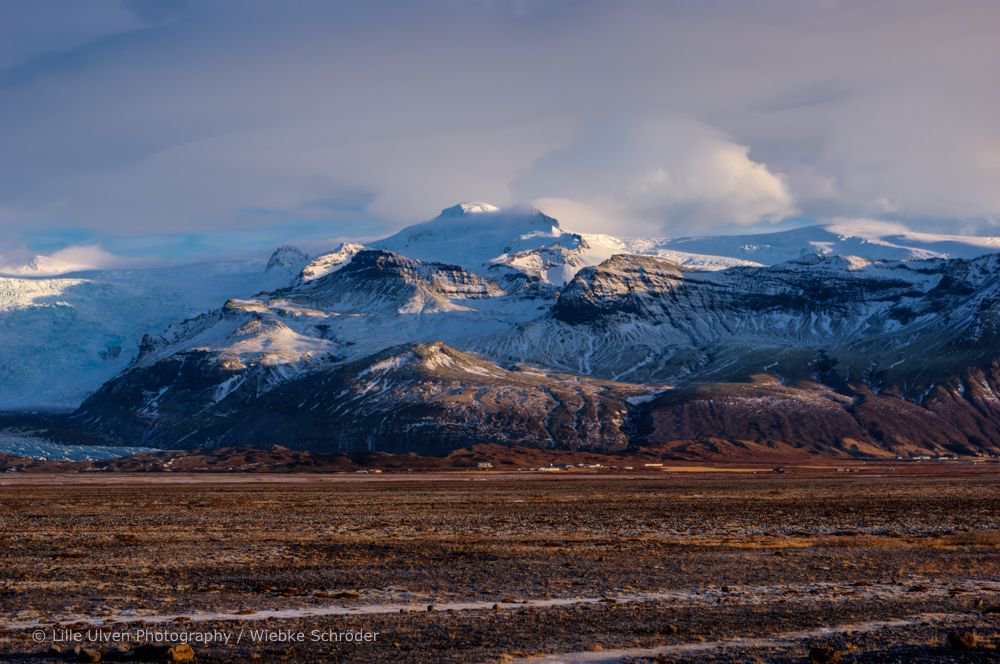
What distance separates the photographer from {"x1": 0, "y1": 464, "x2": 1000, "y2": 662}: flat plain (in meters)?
26.2

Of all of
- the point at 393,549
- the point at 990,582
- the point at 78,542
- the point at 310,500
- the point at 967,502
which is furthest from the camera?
the point at 310,500

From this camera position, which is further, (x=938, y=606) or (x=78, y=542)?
(x=78, y=542)

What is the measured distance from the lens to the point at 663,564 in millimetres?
41281

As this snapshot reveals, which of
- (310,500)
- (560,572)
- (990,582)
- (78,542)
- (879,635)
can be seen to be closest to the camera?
(879,635)

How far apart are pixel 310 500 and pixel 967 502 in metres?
51.1

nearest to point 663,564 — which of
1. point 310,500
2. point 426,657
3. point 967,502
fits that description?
point 426,657

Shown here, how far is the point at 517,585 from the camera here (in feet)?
119

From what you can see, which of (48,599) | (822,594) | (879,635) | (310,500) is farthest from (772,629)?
(310,500)

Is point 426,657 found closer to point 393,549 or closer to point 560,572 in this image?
point 560,572

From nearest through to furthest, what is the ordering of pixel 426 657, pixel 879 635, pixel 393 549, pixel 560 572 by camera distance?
pixel 426 657 < pixel 879 635 < pixel 560 572 < pixel 393 549

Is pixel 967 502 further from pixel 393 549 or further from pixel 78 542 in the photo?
pixel 78 542

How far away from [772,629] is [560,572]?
12138 millimetres

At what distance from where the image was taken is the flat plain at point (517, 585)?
26.2 metres

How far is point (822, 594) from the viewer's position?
3400 centimetres
